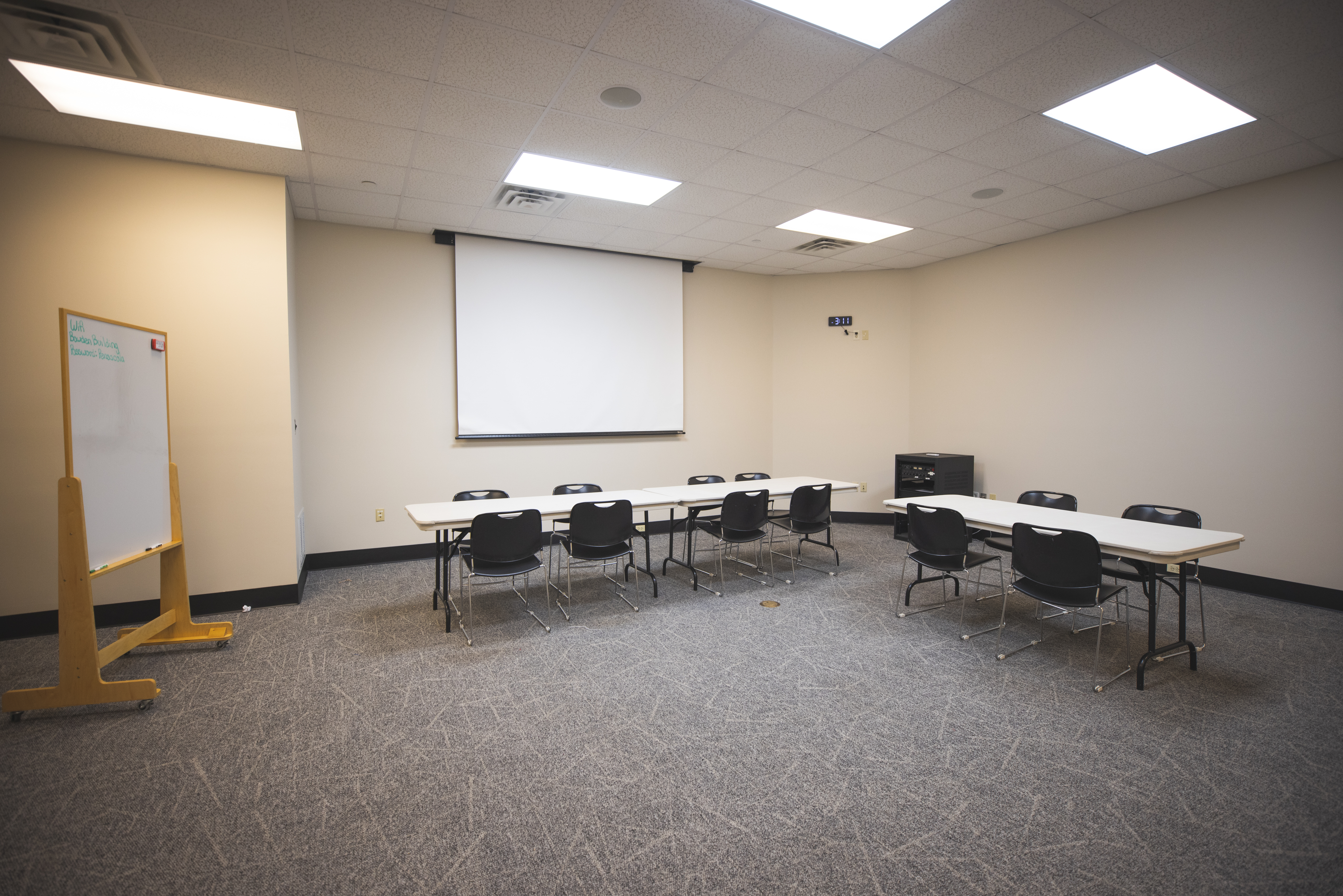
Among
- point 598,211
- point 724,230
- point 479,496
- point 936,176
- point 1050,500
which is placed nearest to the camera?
point 936,176

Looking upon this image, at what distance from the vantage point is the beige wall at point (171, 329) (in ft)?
12.2

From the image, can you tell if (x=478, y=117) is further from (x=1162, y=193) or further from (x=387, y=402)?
(x=1162, y=193)

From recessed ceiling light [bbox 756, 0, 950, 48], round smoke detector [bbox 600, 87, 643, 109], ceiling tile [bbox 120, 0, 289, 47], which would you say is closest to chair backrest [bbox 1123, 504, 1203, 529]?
recessed ceiling light [bbox 756, 0, 950, 48]

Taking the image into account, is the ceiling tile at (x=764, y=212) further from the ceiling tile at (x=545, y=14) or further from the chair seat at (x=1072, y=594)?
the chair seat at (x=1072, y=594)

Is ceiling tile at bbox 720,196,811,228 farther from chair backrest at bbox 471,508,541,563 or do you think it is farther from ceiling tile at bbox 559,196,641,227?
chair backrest at bbox 471,508,541,563

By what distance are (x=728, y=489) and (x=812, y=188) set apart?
2.62 m

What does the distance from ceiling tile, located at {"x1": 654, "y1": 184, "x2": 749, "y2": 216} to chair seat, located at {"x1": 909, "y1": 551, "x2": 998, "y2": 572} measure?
10.5 feet

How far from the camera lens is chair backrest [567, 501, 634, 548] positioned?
4086mm

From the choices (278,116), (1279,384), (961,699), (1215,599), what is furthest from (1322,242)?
(278,116)

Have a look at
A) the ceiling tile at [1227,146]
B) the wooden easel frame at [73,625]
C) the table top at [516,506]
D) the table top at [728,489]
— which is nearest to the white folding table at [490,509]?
the table top at [516,506]

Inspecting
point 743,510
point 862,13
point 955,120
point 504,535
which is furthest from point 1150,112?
point 504,535

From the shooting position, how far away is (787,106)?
345cm

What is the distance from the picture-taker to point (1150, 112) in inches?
140

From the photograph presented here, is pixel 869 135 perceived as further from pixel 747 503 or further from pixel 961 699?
pixel 961 699
